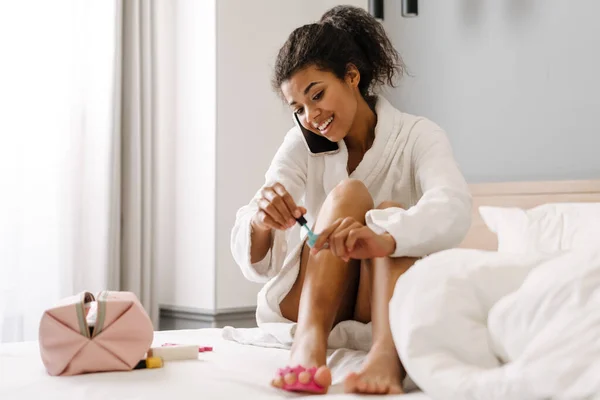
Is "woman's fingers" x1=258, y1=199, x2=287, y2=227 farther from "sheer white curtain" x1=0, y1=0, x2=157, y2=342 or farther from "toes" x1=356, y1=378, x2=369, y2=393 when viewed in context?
"sheer white curtain" x1=0, y1=0, x2=157, y2=342

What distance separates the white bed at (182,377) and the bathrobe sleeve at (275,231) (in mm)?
177

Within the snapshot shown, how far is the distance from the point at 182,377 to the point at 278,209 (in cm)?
39

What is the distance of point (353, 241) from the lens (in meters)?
1.36

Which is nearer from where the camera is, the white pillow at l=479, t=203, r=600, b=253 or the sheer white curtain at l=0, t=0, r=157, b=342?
the white pillow at l=479, t=203, r=600, b=253

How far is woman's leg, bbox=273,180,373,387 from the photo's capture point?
4.38ft

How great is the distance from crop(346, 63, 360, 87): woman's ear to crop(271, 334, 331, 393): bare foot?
690mm

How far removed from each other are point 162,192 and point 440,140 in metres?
1.57

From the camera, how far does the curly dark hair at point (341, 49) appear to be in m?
1.73

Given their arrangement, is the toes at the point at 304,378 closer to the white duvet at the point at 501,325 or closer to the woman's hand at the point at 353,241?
the white duvet at the point at 501,325

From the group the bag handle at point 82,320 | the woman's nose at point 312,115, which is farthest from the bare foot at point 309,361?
the woman's nose at point 312,115

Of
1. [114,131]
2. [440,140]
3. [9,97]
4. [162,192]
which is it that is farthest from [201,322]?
[440,140]

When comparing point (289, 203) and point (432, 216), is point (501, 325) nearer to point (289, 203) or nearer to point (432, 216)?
point (432, 216)

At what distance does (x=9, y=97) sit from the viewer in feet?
8.62

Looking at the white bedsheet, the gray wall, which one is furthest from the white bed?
the gray wall
